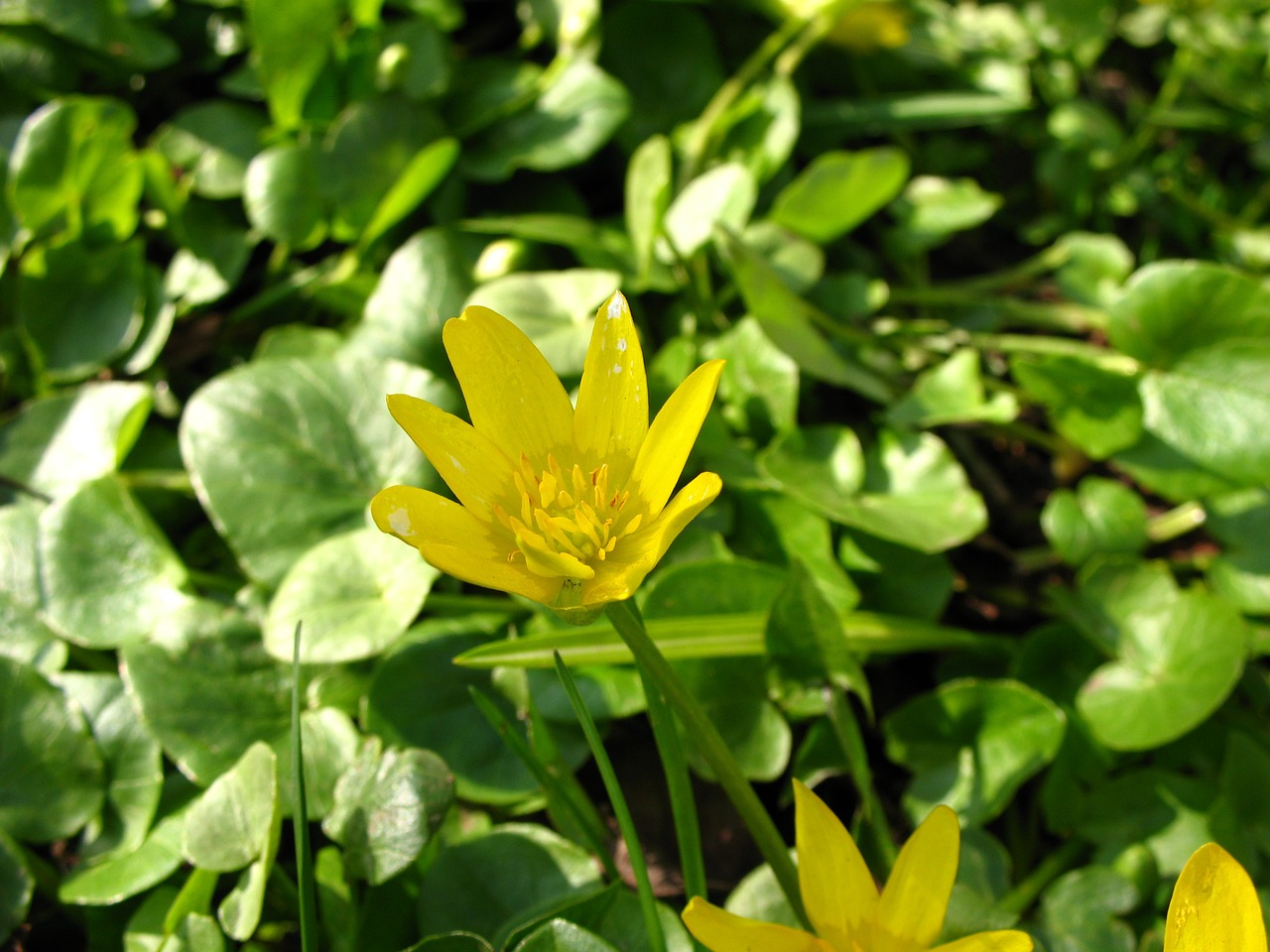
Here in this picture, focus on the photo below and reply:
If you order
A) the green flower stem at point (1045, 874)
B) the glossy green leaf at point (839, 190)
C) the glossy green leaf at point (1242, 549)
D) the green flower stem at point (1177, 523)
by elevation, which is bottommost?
the green flower stem at point (1045, 874)

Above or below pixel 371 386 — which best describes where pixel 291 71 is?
above

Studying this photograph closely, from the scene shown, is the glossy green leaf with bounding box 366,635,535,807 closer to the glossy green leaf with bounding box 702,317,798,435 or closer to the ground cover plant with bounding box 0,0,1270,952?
the ground cover plant with bounding box 0,0,1270,952

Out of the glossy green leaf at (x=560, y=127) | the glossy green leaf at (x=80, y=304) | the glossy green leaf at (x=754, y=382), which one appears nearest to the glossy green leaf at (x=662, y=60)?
the glossy green leaf at (x=560, y=127)

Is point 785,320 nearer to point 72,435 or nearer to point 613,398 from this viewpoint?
point 613,398

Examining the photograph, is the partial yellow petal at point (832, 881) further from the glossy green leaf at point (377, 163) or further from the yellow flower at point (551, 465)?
the glossy green leaf at point (377, 163)

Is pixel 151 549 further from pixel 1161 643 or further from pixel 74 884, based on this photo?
pixel 1161 643

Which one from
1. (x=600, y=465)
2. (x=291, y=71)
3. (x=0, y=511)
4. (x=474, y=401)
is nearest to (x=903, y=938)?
(x=600, y=465)
